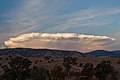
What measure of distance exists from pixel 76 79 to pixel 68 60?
8528mm

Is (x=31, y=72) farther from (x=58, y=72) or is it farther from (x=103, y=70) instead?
(x=103, y=70)

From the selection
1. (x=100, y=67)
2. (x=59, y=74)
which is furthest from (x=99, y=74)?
(x=59, y=74)

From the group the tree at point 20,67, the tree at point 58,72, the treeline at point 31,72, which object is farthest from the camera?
the tree at point 58,72

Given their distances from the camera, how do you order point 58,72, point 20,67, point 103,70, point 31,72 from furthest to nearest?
point 58,72, point 103,70, point 20,67, point 31,72

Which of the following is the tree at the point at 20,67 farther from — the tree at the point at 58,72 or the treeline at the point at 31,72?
the tree at the point at 58,72

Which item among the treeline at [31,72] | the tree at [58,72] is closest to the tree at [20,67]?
the treeline at [31,72]

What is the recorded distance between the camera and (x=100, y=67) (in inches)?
3054

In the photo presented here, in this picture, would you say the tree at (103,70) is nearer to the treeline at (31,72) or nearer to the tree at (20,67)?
the treeline at (31,72)

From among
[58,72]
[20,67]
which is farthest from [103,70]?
[20,67]

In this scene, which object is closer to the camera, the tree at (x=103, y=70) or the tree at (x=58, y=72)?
the tree at (x=103, y=70)

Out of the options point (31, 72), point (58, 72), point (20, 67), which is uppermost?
point (20, 67)

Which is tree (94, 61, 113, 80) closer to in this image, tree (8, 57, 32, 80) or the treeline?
the treeline

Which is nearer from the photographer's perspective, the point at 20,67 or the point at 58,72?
the point at 20,67

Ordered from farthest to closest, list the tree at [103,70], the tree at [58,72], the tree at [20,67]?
the tree at [58,72] < the tree at [103,70] < the tree at [20,67]
